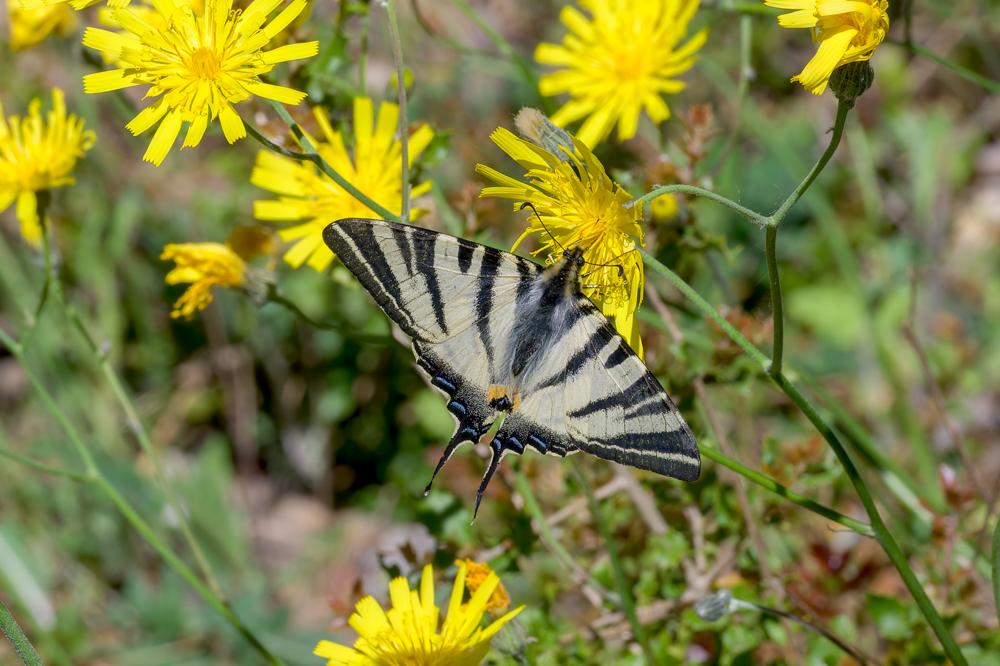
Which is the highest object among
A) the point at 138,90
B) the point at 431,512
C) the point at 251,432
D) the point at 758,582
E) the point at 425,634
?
the point at 138,90

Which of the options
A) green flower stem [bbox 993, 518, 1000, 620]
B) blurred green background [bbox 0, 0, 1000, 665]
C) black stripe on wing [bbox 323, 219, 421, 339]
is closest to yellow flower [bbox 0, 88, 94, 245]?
blurred green background [bbox 0, 0, 1000, 665]

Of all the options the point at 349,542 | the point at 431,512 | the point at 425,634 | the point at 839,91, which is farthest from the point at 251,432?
the point at 839,91

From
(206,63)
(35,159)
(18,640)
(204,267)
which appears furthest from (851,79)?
(35,159)

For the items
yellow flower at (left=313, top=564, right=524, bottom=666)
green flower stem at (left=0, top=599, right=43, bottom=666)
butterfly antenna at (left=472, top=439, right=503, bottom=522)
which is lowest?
green flower stem at (left=0, top=599, right=43, bottom=666)

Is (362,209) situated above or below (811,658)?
above

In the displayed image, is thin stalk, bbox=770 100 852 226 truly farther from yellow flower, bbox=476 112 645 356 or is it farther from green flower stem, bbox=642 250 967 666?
yellow flower, bbox=476 112 645 356

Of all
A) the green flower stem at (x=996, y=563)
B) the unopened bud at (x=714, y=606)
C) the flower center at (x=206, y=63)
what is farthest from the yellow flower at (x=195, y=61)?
the green flower stem at (x=996, y=563)

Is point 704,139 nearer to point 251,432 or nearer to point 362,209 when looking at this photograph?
point 362,209

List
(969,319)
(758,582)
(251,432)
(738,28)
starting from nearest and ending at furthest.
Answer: (758,582) → (969,319) → (251,432) → (738,28)
